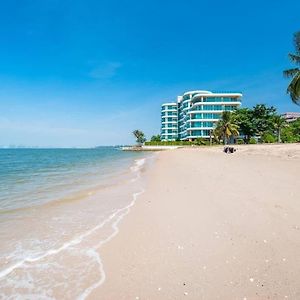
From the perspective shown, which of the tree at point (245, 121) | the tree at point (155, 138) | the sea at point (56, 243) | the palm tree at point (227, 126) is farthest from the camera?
the tree at point (155, 138)

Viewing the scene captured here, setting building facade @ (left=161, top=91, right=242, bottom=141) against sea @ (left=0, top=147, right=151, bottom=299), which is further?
building facade @ (left=161, top=91, right=242, bottom=141)

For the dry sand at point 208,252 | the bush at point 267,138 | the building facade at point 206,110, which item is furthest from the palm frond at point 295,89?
the building facade at point 206,110

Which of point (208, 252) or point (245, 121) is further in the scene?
point (245, 121)

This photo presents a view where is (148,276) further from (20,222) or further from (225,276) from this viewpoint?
(20,222)

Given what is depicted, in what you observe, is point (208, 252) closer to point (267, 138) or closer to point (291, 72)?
point (291, 72)

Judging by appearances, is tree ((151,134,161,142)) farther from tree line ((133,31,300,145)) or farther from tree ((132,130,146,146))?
tree line ((133,31,300,145))

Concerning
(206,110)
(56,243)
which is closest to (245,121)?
(206,110)

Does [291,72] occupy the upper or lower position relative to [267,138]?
upper

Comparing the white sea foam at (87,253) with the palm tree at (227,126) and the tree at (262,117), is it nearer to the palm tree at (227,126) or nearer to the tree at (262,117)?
the palm tree at (227,126)

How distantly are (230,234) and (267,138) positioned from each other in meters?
80.7

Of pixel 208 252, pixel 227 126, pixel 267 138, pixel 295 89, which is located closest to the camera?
pixel 208 252

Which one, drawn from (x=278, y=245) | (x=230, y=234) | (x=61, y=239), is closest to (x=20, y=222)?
(x=61, y=239)

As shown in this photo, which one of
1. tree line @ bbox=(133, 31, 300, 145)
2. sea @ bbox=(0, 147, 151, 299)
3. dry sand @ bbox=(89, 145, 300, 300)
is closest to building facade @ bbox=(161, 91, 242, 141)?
tree line @ bbox=(133, 31, 300, 145)

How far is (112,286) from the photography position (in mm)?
3889
